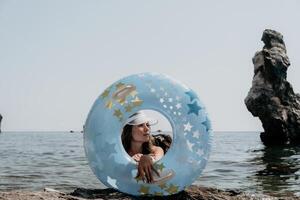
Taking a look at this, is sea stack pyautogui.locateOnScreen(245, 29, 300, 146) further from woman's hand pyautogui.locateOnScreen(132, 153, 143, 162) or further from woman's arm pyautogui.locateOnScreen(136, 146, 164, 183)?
woman's arm pyautogui.locateOnScreen(136, 146, 164, 183)

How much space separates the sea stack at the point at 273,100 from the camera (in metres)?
33.2

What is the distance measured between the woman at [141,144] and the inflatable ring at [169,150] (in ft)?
0.31

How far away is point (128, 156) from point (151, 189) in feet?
1.47

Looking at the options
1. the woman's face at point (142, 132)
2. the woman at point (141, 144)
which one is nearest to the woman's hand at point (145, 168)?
the woman at point (141, 144)

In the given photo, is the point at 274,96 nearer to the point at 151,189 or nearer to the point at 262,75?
the point at 262,75

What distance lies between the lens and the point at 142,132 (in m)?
4.93

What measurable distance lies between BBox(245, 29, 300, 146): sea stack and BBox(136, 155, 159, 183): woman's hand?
97.2ft

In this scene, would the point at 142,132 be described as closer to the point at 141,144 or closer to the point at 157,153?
the point at 141,144

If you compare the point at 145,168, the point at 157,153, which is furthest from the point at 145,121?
the point at 145,168

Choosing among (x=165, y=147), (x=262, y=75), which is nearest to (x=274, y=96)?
(x=262, y=75)

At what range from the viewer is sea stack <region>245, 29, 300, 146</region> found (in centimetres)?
3322

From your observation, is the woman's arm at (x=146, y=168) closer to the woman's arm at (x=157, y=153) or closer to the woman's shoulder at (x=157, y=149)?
the woman's arm at (x=157, y=153)

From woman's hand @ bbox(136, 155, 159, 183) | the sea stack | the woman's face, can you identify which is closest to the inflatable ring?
woman's hand @ bbox(136, 155, 159, 183)

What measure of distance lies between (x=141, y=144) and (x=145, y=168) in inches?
18.1
